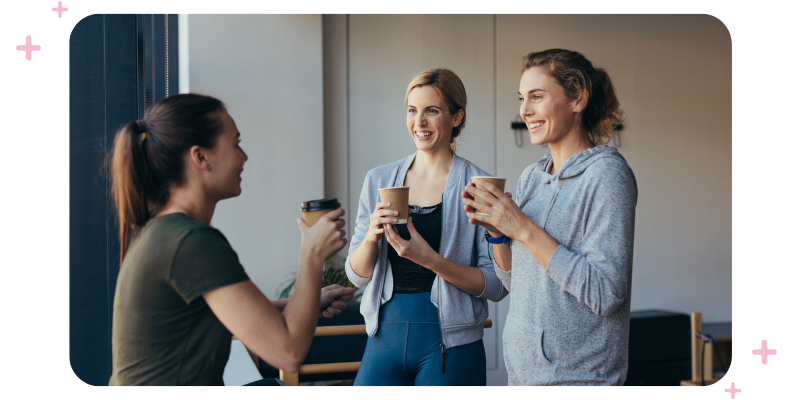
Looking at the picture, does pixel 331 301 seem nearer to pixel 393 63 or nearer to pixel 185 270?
pixel 185 270

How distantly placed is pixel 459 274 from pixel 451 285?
2.6 inches

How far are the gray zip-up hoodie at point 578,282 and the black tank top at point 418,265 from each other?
11.8 inches

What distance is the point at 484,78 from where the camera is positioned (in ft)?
12.7

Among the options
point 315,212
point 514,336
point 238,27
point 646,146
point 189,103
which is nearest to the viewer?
point 189,103

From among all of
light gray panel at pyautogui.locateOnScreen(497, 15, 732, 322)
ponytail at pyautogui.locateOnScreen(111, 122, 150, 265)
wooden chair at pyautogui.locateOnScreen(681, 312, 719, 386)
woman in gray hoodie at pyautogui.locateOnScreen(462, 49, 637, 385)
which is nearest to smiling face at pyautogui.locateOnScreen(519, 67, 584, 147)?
woman in gray hoodie at pyautogui.locateOnScreen(462, 49, 637, 385)

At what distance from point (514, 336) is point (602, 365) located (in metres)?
0.19

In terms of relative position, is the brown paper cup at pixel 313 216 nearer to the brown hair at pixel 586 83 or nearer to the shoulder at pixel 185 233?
the shoulder at pixel 185 233

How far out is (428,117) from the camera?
157 centimetres

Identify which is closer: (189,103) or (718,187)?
(189,103)

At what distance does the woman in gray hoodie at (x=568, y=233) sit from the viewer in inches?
43.0

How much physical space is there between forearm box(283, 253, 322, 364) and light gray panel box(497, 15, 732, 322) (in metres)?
3.31
